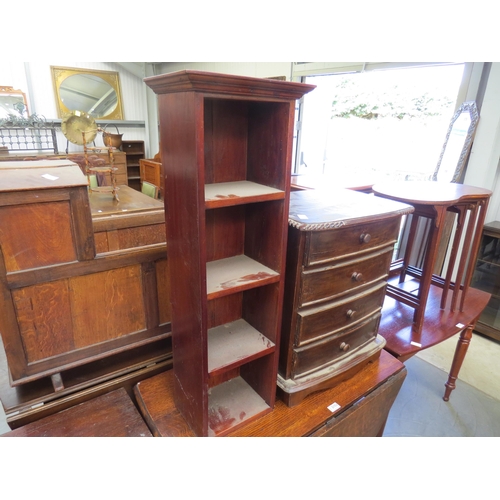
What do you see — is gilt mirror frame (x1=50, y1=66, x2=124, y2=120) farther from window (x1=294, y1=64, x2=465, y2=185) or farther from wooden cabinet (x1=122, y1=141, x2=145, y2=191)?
window (x1=294, y1=64, x2=465, y2=185)

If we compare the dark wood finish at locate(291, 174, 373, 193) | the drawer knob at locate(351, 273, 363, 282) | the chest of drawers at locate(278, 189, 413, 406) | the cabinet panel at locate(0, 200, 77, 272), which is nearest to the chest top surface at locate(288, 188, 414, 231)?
the chest of drawers at locate(278, 189, 413, 406)

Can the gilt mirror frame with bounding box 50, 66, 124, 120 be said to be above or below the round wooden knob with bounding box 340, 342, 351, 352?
above

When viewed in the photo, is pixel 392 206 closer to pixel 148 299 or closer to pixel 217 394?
pixel 217 394

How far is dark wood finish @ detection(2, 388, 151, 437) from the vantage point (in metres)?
1.20

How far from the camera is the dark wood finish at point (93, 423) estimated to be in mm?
1195

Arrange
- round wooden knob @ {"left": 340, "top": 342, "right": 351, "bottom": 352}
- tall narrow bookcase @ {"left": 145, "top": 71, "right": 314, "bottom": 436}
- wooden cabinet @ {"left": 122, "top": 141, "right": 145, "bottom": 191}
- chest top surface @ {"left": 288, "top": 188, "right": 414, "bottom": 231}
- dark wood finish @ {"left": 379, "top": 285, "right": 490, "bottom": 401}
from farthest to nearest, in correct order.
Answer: wooden cabinet @ {"left": 122, "top": 141, "right": 145, "bottom": 191}, dark wood finish @ {"left": 379, "top": 285, "right": 490, "bottom": 401}, round wooden knob @ {"left": 340, "top": 342, "right": 351, "bottom": 352}, chest top surface @ {"left": 288, "top": 188, "right": 414, "bottom": 231}, tall narrow bookcase @ {"left": 145, "top": 71, "right": 314, "bottom": 436}

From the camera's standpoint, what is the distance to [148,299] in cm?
151

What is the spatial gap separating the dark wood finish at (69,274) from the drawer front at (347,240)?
72cm

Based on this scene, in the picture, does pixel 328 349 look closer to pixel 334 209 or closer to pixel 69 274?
pixel 334 209

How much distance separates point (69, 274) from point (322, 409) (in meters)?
1.08

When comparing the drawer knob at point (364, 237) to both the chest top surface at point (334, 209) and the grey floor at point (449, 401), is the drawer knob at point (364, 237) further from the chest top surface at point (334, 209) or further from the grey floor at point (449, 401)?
the grey floor at point (449, 401)

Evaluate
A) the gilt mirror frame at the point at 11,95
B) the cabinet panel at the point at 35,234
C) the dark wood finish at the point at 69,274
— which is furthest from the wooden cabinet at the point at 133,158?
the cabinet panel at the point at 35,234

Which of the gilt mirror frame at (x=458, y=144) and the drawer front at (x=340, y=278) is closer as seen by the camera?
the drawer front at (x=340, y=278)

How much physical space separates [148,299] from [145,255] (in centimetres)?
21
